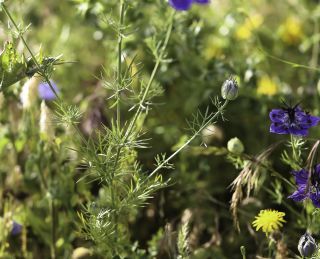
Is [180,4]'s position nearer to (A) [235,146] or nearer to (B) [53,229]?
(A) [235,146]

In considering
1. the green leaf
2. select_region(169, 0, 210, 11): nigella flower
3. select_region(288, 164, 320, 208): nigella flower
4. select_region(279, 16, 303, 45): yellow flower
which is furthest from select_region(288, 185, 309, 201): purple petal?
select_region(279, 16, 303, 45): yellow flower

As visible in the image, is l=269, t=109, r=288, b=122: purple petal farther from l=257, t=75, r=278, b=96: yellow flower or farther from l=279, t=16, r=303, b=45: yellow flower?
l=279, t=16, r=303, b=45: yellow flower

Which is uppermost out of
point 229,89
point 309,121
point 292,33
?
point 229,89

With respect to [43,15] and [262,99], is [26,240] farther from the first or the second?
[43,15]

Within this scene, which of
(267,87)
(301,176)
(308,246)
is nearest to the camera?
(308,246)

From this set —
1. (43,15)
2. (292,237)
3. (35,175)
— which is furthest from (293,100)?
(43,15)

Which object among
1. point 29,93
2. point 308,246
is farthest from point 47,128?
point 308,246
